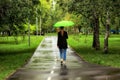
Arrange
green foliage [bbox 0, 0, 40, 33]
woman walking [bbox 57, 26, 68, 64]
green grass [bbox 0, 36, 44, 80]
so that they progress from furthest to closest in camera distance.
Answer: green foliage [bbox 0, 0, 40, 33] → woman walking [bbox 57, 26, 68, 64] → green grass [bbox 0, 36, 44, 80]

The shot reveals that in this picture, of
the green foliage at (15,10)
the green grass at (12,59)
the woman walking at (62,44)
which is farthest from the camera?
the green foliage at (15,10)

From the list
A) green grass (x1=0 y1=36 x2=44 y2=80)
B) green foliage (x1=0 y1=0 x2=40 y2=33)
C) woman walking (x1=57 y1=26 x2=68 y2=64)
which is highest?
green foliage (x1=0 y1=0 x2=40 y2=33)

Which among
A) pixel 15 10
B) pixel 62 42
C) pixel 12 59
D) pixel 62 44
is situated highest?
pixel 15 10

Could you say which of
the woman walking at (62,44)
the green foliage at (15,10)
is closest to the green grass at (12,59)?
the woman walking at (62,44)

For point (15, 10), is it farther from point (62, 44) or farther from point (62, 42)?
point (62, 44)

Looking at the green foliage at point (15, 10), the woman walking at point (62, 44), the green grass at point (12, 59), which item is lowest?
the green grass at point (12, 59)

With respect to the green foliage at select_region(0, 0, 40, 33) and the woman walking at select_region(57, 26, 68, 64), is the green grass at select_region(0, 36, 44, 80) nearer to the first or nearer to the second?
the woman walking at select_region(57, 26, 68, 64)

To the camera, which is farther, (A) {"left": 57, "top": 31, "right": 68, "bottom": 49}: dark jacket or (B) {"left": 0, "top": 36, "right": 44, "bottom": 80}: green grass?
(A) {"left": 57, "top": 31, "right": 68, "bottom": 49}: dark jacket

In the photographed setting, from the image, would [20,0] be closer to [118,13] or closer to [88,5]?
[88,5]

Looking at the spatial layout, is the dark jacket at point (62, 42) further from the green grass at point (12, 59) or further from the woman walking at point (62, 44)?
the green grass at point (12, 59)

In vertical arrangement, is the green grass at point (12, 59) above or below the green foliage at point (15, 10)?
below

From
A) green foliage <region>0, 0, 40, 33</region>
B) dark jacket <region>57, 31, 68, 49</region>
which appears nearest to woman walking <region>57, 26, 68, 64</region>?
dark jacket <region>57, 31, 68, 49</region>

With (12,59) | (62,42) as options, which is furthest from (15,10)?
(62,42)

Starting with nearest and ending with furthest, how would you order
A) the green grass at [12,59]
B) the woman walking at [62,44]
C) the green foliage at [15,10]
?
the green grass at [12,59], the woman walking at [62,44], the green foliage at [15,10]
